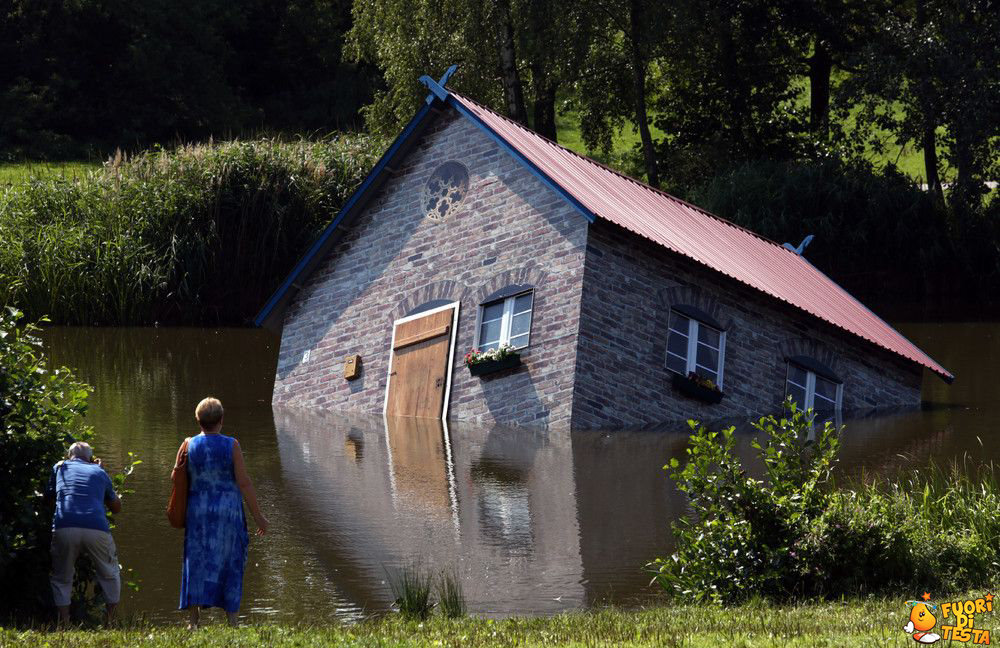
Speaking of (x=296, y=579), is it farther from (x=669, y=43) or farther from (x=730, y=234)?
(x=669, y=43)

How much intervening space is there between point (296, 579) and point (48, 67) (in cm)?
4221

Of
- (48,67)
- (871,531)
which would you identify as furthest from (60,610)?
(48,67)

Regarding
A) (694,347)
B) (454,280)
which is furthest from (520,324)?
(694,347)

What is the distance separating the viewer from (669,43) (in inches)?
1619

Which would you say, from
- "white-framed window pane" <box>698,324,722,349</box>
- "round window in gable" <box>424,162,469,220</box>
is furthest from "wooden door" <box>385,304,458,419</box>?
"white-framed window pane" <box>698,324,722,349</box>

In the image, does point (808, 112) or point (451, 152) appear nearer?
point (451, 152)

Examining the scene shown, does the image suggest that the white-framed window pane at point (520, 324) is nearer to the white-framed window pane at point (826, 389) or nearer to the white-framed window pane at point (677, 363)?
the white-framed window pane at point (677, 363)

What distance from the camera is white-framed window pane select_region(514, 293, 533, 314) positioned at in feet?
74.9

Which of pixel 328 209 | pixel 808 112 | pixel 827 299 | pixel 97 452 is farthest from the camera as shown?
pixel 808 112

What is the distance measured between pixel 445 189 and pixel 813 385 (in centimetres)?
687

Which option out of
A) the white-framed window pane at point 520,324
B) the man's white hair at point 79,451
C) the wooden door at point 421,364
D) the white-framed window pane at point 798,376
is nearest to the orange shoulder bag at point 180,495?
the man's white hair at point 79,451

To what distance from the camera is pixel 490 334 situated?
911 inches

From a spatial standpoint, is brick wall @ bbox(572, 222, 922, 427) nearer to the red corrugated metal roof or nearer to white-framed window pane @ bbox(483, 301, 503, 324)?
the red corrugated metal roof

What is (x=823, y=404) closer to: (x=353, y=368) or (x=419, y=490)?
(x=353, y=368)
